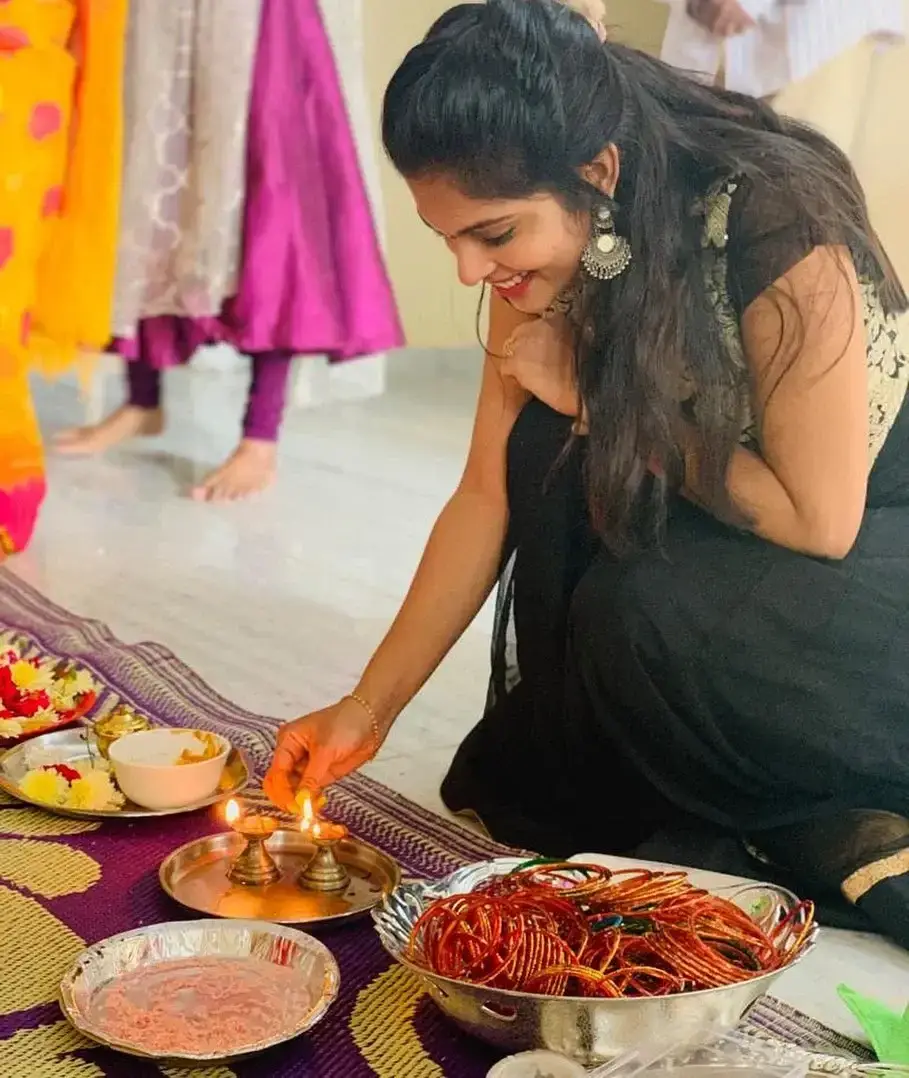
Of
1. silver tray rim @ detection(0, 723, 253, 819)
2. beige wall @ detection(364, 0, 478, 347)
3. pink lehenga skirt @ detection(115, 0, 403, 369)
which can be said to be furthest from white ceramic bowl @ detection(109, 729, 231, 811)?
beige wall @ detection(364, 0, 478, 347)

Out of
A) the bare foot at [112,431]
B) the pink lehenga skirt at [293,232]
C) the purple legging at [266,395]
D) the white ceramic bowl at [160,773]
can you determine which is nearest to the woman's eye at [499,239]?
the white ceramic bowl at [160,773]

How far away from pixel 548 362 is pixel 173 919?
55 centimetres

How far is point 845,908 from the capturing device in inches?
52.1

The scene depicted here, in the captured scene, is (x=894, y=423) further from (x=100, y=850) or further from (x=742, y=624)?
(x=100, y=850)

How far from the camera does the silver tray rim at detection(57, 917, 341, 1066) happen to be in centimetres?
96

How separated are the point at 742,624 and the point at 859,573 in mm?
114

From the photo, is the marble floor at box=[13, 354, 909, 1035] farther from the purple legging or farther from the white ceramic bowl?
the white ceramic bowl

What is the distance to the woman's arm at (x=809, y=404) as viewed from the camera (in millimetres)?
1226

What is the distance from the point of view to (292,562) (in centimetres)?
248

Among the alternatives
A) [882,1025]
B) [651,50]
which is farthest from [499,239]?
[651,50]

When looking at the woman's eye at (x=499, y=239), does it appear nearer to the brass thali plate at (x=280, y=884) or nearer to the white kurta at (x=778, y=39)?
the brass thali plate at (x=280, y=884)

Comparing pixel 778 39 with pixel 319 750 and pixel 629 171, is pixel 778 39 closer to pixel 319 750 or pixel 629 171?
pixel 629 171

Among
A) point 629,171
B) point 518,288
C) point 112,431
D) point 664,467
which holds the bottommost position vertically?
point 112,431

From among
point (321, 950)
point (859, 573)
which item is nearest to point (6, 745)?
point (321, 950)
